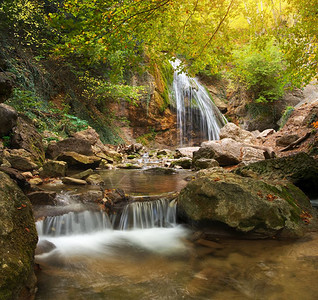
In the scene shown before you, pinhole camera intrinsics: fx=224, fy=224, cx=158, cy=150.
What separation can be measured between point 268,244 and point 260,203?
1.86 feet

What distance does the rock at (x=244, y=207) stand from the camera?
3.22 meters

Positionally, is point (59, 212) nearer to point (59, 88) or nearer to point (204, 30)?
point (204, 30)

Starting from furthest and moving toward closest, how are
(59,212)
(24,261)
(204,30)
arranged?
(204,30) → (59,212) → (24,261)

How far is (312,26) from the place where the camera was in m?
5.35

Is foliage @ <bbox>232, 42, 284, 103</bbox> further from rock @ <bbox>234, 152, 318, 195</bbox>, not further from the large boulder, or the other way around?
rock @ <bbox>234, 152, 318, 195</bbox>

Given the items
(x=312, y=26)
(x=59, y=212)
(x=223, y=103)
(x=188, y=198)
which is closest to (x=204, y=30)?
(x=312, y=26)

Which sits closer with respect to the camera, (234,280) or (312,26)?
(234,280)

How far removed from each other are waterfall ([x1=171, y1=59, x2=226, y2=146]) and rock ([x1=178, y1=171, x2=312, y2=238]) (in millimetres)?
12929

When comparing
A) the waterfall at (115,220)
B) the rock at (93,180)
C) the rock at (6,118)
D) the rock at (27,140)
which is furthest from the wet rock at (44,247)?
the rock at (6,118)

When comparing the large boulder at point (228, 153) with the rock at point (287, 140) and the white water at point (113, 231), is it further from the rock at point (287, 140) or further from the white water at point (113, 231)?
the white water at point (113, 231)

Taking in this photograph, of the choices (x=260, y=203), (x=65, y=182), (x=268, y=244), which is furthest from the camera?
(x=65, y=182)

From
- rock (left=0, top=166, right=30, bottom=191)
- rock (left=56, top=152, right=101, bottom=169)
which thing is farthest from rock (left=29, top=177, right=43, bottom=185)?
rock (left=56, top=152, right=101, bottom=169)

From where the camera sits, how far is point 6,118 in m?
6.30

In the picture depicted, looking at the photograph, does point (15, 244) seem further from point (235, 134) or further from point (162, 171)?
point (235, 134)
